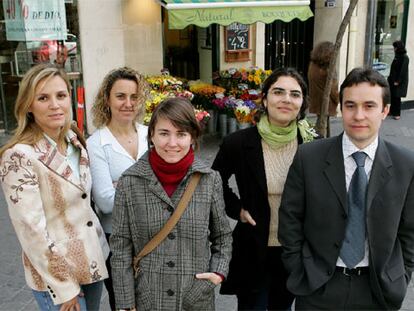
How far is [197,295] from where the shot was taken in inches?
90.7

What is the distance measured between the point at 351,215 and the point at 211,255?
0.72 meters

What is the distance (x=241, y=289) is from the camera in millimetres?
2936

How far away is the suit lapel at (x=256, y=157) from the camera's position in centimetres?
272

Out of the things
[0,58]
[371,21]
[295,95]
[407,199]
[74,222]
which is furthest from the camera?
[371,21]

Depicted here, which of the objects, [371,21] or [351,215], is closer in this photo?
[351,215]

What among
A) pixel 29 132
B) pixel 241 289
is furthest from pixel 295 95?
pixel 29 132

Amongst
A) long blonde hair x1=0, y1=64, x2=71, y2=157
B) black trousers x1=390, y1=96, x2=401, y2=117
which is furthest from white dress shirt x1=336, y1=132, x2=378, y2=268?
black trousers x1=390, y1=96, x2=401, y2=117

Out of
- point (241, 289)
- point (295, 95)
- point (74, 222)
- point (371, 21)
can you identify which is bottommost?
point (241, 289)

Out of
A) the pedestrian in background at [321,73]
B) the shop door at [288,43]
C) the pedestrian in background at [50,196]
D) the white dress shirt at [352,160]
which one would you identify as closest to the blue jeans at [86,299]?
the pedestrian in background at [50,196]

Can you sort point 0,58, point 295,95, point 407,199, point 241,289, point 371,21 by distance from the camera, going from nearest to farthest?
point 407,199, point 295,95, point 241,289, point 0,58, point 371,21

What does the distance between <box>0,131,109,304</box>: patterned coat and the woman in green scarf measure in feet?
2.74

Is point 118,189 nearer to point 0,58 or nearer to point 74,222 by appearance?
point 74,222

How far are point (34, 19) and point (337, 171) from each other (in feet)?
25.1

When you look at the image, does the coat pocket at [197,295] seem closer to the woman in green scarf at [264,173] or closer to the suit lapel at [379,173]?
the woman in green scarf at [264,173]
